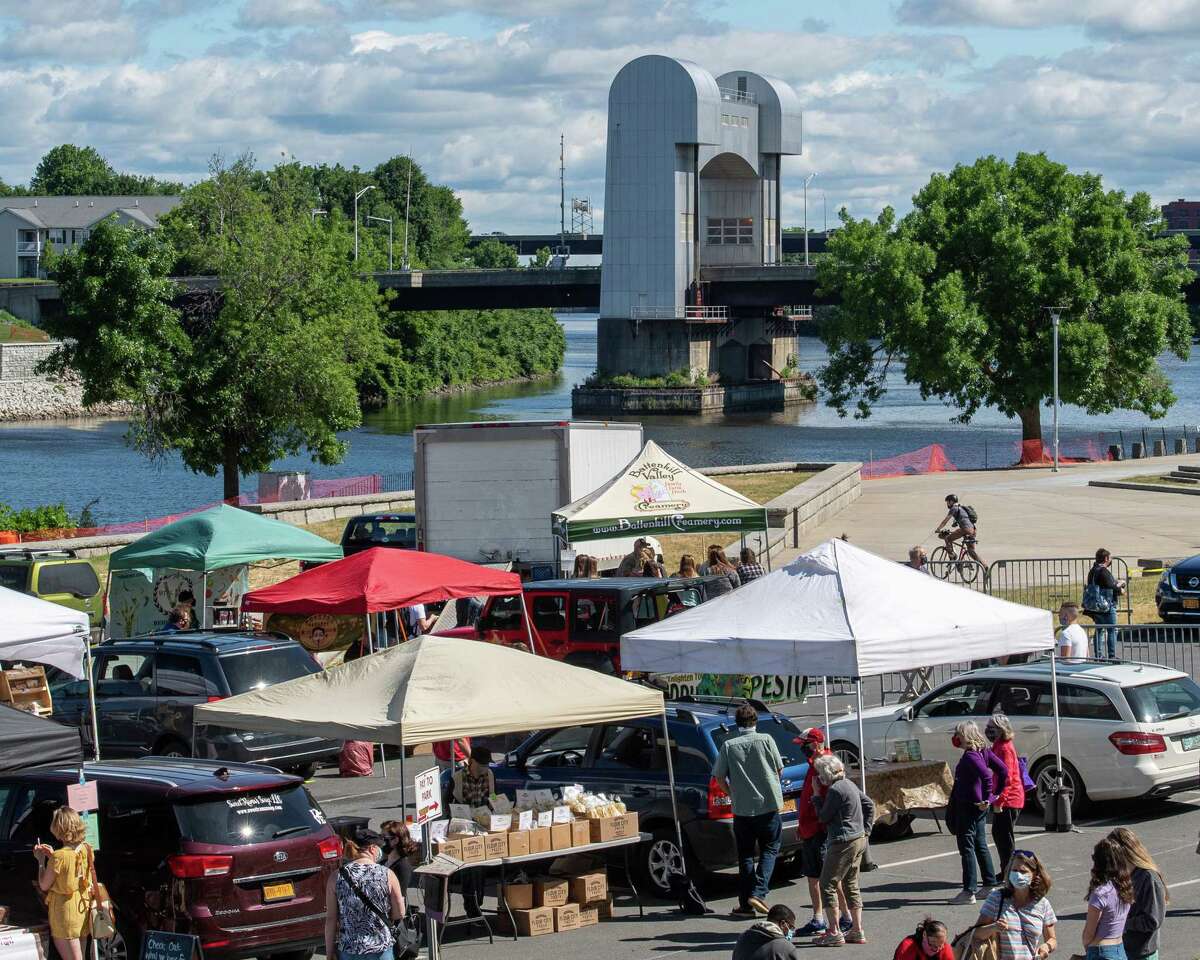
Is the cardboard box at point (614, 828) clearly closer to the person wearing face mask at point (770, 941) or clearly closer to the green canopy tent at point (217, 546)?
the person wearing face mask at point (770, 941)

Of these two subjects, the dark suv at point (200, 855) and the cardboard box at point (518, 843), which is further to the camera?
the cardboard box at point (518, 843)

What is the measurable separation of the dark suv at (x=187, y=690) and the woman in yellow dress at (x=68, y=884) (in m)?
6.83

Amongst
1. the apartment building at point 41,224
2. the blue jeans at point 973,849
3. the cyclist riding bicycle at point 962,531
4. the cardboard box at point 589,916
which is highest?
the apartment building at point 41,224

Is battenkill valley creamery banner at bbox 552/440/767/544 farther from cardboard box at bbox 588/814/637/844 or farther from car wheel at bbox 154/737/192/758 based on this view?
cardboard box at bbox 588/814/637/844

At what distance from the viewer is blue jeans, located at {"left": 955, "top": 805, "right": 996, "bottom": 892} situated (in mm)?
13547

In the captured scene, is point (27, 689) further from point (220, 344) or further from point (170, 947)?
point (220, 344)

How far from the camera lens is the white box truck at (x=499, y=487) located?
92.9 feet

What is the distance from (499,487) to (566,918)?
51.2 ft

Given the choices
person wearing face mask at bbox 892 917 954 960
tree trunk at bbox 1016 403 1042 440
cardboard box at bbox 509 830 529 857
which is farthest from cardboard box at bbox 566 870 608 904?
tree trunk at bbox 1016 403 1042 440

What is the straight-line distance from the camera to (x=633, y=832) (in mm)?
13734

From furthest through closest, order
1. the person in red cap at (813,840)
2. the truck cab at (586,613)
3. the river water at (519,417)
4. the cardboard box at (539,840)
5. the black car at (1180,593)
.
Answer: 1. the river water at (519,417)
2. the black car at (1180,593)
3. the truck cab at (586,613)
4. the cardboard box at (539,840)
5. the person in red cap at (813,840)

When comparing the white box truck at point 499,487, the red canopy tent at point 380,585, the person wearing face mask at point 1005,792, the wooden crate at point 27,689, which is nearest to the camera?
the person wearing face mask at point 1005,792

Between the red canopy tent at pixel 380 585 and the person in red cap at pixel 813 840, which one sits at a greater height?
the red canopy tent at pixel 380 585

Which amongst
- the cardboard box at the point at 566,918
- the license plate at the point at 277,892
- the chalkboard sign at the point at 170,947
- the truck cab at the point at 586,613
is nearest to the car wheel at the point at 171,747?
the truck cab at the point at 586,613
